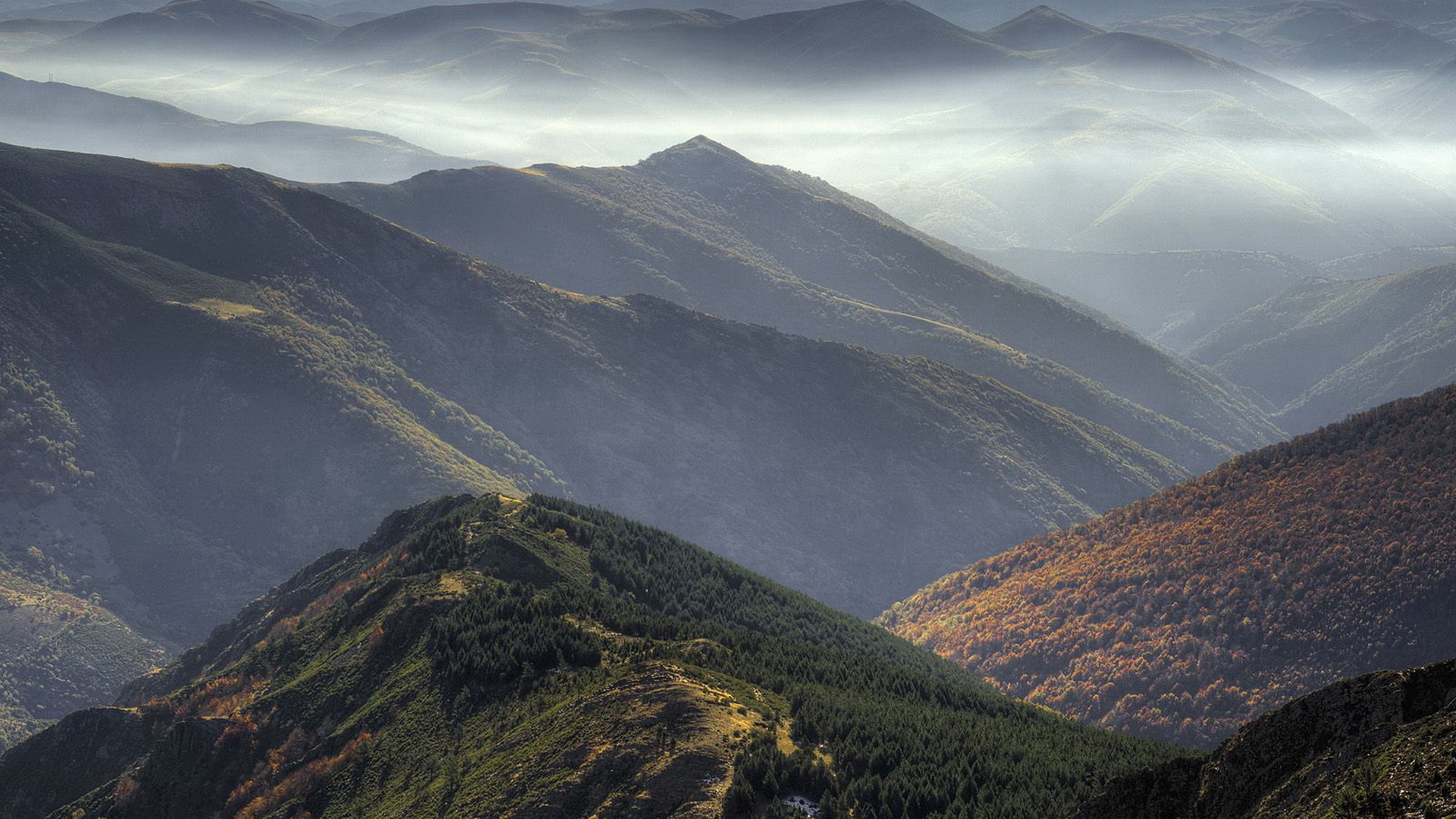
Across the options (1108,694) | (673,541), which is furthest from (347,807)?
(1108,694)

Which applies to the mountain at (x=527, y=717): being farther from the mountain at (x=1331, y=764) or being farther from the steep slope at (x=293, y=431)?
the steep slope at (x=293, y=431)

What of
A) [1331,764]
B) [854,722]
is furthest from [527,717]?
[1331,764]

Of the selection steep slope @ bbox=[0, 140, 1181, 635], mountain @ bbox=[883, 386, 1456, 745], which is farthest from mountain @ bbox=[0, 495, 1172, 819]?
steep slope @ bbox=[0, 140, 1181, 635]

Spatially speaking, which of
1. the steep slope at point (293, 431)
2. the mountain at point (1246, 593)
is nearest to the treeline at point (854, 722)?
the mountain at point (1246, 593)

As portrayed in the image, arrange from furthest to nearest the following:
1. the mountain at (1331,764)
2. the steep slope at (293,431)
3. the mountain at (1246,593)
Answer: the steep slope at (293,431) → the mountain at (1246,593) → the mountain at (1331,764)

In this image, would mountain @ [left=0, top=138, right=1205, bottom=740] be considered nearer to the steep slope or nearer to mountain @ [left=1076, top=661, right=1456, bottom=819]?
the steep slope

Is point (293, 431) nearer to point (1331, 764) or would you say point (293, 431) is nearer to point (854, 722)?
point (854, 722)

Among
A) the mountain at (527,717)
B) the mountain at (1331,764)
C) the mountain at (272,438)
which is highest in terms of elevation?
the mountain at (1331,764)
